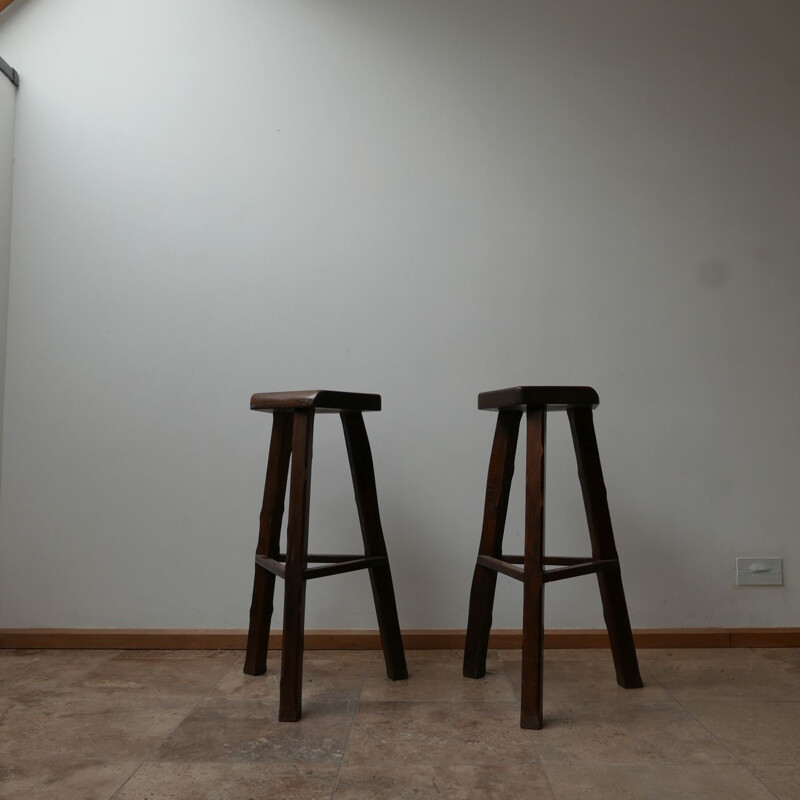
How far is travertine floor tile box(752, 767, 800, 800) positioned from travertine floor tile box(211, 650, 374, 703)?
0.85 m

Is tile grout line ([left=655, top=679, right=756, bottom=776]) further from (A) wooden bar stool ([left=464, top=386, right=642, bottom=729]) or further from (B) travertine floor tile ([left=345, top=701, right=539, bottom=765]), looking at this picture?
(B) travertine floor tile ([left=345, top=701, right=539, bottom=765])

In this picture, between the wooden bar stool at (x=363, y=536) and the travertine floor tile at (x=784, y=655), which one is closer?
the wooden bar stool at (x=363, y=536)

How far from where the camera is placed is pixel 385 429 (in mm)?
2143

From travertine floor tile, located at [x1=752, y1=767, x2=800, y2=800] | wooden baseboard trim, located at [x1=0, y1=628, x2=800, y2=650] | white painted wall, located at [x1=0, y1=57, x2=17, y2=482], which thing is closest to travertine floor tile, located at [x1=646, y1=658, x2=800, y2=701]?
wooden baseboard trim, located at [x1=0, y1=628, x2=800, y2=650]

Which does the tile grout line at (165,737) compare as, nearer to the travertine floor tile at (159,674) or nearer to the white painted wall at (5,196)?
the travertine floor tile at (159,674)

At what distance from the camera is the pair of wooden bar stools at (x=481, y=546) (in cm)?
155

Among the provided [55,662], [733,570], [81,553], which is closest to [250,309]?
[81,553]

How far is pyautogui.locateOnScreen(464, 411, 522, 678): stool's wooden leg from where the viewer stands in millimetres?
1801

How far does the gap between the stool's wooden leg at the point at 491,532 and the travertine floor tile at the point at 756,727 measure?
1.63 feet

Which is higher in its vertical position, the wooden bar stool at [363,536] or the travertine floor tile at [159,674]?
the wooden bar stool at [363,536]

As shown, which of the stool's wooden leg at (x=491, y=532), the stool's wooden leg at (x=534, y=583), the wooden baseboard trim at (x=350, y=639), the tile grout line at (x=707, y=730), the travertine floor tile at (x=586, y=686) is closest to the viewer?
the tile grout line at (x=707, y=730)

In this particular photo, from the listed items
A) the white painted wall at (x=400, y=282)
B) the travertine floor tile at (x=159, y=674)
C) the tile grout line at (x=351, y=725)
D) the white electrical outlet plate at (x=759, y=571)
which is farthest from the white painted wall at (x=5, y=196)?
the white electrical outlet plate at (x=759, y=571)

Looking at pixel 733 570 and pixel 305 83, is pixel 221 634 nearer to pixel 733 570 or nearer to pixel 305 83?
pixel 733 570

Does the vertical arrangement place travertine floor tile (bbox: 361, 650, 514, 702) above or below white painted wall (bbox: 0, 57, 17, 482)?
below
